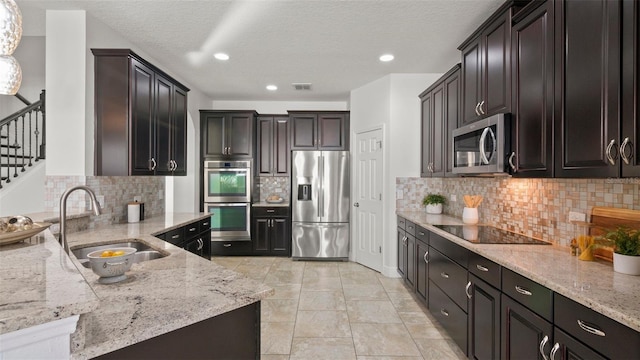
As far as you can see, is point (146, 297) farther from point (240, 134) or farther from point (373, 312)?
point (240, 134)

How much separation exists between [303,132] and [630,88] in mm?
4383

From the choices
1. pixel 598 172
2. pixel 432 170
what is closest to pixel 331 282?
pixel 432 170

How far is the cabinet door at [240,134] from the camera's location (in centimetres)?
539

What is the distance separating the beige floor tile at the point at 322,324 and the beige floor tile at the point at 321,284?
690 mm

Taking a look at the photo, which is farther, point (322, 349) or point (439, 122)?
point (439, 122)

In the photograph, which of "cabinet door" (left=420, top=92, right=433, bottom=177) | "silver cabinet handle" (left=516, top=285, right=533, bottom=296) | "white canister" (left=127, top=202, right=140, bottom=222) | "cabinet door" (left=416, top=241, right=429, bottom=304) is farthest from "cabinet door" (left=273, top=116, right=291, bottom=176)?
"silver cabinet handle" (left=516, top=285, right=533, bottom=296)

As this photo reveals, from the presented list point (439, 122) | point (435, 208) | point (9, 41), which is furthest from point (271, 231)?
point (9, 41)

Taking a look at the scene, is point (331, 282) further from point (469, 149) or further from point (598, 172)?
point (598, 172)

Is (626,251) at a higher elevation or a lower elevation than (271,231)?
higher

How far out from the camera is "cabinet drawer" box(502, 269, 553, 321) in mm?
1440

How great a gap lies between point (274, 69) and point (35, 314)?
3855 mm

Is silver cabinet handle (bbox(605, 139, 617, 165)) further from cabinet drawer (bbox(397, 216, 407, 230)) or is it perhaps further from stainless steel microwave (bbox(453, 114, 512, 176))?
cabinet drawer (bbox(397, 216, 407, 230))

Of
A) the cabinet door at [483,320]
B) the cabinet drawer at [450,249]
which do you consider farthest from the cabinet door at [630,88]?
the cabinet drawer at [450,249]

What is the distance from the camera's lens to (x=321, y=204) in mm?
5062
